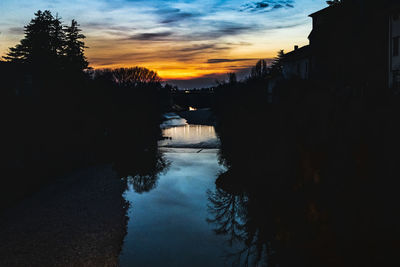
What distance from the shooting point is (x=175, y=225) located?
1903 cm

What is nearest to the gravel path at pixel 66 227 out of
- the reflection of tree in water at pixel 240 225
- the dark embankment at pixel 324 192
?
the reflection of tree in water at pixel 240 225

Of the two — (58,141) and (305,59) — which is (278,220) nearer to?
(58,141)

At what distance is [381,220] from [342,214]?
1781 mm

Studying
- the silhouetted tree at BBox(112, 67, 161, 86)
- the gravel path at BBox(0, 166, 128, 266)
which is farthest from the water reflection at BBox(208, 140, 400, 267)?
Result: the silhouetted tree at BBox(112, 67, 161, 86)

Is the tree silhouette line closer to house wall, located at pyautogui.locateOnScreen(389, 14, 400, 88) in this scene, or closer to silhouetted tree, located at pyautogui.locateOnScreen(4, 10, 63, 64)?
silhouetted tree, located at pyautogui.locateOnScreen(4, 10, 63, 64)

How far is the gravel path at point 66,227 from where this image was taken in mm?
14844

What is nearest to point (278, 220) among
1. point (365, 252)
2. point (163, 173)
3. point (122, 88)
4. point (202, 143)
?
point (365, 252)

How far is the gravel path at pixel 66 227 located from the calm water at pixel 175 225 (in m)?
A: 0.91

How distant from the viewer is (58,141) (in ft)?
102

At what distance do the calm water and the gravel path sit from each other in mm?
908

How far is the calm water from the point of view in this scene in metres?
15.4

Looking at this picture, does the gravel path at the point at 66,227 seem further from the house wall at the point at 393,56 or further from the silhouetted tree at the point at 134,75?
the silhouetted tree at the point at 134,75

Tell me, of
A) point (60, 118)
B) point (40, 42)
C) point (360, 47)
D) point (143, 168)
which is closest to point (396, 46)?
point (360, 47)

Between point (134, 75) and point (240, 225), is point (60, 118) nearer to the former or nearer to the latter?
point (240, 225)
